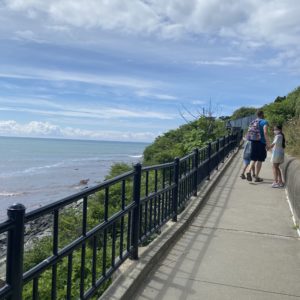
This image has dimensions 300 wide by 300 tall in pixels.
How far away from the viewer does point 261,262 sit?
5.67 m

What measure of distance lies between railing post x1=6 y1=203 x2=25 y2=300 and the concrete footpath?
202cm

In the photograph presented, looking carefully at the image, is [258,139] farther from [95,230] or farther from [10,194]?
[10,194]

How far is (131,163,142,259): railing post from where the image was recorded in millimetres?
4767

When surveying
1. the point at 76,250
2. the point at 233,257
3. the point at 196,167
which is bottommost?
the point at 233,257

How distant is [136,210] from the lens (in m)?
4.91

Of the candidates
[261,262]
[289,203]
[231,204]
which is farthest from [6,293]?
[289,203]

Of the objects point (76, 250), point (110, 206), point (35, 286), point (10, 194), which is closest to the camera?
point (35, 286)

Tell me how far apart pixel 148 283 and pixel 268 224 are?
12.0 feet

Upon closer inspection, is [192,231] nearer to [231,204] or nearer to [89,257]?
[89,257]

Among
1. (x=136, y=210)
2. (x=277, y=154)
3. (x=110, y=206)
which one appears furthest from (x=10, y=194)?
(x=136, y=210)

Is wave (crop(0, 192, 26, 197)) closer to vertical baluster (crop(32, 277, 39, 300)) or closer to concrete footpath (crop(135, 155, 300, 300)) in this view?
concrete footpath (crop(135, 155, 300, 300))

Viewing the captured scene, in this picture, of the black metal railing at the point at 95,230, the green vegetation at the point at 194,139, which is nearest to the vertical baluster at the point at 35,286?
the black metal railing at the point at 95,230

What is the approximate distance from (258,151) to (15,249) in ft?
32.7

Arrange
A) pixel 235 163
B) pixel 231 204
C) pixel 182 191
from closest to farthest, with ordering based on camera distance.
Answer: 1. pixel 182 191
2. pixel 231 204
3. pixel 235 163
